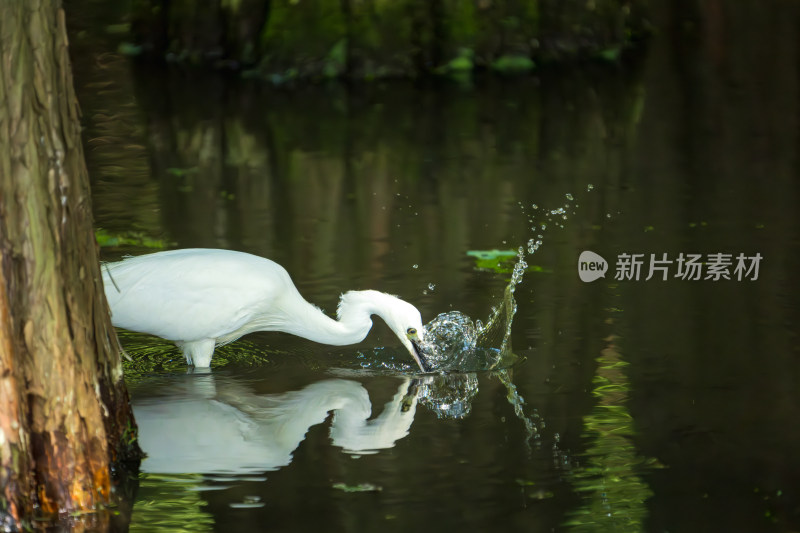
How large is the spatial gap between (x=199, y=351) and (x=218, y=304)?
14.5 inches

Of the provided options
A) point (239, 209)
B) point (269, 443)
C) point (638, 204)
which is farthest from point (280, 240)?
point (269, 443)

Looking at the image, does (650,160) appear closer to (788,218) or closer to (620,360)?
(788,218)

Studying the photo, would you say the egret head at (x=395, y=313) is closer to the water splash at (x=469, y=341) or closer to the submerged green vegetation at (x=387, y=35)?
the water splash at (x=469, y=341)

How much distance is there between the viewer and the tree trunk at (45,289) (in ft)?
15.5

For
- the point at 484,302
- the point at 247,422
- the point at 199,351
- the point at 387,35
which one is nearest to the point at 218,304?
the point at 199,351

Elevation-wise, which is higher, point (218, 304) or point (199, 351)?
point (218, 304)

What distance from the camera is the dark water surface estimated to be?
5477 millimetres

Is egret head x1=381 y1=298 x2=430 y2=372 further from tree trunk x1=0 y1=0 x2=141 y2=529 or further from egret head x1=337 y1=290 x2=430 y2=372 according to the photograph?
tree trunk x1=0 y1=0 x2=141 y2=529

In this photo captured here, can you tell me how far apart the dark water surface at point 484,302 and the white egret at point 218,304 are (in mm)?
243

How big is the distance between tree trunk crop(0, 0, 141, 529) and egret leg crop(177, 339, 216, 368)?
6.00 ft

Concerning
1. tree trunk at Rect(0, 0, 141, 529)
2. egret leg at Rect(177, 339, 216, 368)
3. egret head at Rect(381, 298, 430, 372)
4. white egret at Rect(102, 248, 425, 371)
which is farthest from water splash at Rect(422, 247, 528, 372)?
tree trunk at Rect(0, 0, 141, 529)

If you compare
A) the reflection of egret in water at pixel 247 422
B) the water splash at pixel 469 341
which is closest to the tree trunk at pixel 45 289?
the reflection of egret in water at pixel 247 422

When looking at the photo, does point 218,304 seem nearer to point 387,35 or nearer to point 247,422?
point 247,422

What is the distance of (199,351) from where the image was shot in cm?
701
